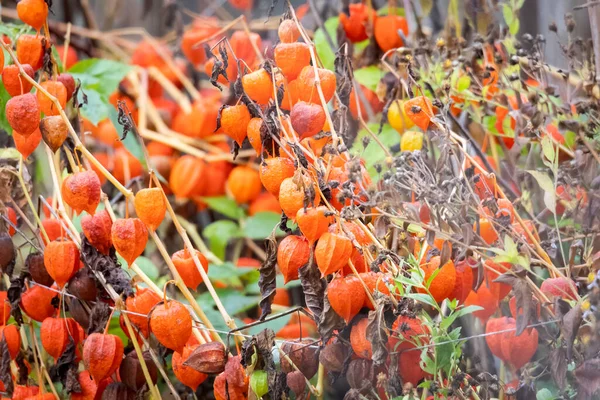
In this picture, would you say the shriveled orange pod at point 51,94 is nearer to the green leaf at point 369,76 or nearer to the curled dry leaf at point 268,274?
the curled dry leaf at point 268,274

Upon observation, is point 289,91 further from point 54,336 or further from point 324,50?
point 324,50

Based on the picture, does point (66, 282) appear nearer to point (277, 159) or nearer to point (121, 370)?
point (121, 370)

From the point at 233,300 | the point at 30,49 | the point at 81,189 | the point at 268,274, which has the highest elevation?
the point at 30,49

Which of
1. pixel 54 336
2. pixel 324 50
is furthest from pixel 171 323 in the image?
pixel 324 50

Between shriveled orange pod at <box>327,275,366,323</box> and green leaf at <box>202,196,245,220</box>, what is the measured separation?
788 mm

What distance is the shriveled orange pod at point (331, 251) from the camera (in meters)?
0.57

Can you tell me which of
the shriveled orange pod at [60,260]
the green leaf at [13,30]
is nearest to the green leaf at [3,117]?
the green leaf at [13,30]

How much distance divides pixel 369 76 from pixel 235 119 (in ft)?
1.53

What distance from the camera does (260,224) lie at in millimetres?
1300

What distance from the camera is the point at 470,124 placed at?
1011 millimetres

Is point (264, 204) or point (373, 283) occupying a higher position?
point (373, 283)

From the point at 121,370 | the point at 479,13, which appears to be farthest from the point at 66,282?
the point at 479,13

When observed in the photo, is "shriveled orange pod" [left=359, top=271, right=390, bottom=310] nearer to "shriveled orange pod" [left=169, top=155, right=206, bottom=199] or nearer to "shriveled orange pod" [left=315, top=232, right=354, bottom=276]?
"shriveled orange pod" [left=315, top=232, right=354, bottom=276]

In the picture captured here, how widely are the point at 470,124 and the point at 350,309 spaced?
50cm
